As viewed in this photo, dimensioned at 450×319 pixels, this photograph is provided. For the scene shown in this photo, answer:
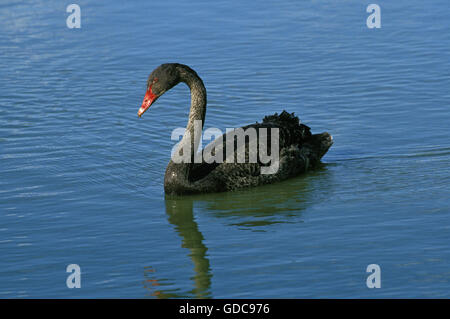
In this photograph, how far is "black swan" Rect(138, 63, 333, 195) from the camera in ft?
29.6

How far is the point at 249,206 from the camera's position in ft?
28.9

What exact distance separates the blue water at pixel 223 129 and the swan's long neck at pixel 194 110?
615 millimetres

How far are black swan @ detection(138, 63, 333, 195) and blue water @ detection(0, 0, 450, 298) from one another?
16cm

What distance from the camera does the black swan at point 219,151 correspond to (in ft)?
29.6

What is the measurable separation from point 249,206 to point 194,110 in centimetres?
130

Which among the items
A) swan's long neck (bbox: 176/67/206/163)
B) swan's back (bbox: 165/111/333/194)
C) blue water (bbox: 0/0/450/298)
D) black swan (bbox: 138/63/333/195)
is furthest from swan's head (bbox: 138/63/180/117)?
blue water (bbox: 0/0/450/298)

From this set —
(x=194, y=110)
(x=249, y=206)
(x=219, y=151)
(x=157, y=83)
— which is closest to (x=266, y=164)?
(x=219, y=151)

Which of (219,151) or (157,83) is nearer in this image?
(157,83)

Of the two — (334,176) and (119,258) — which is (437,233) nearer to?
(334,176)

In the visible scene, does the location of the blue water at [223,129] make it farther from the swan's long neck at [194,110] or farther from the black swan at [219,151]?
the swan's long neck at [194,110]

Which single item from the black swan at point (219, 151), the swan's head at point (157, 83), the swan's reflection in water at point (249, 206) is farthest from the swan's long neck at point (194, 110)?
the swan's reflection in water at point (249, 206)

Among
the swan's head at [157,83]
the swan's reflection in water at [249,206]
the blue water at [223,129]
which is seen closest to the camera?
the blue water at [223,129]

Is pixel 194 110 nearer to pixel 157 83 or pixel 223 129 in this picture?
pixel 157 83
